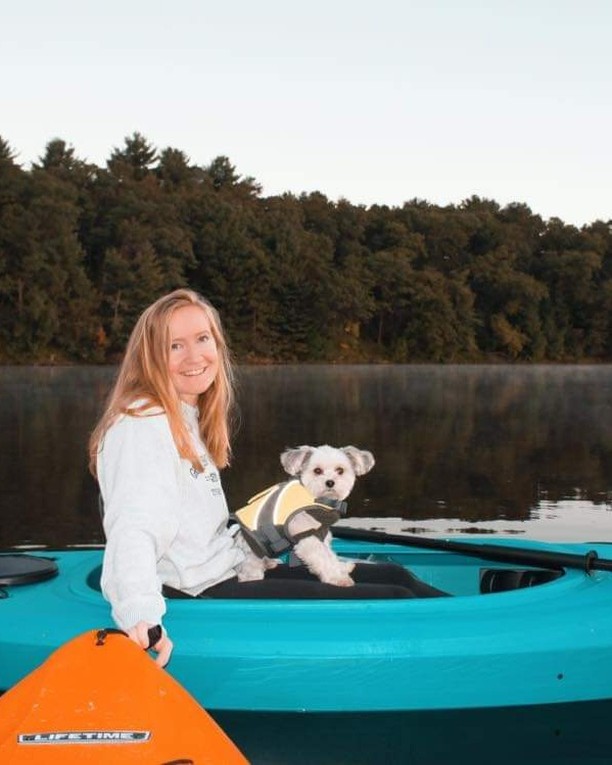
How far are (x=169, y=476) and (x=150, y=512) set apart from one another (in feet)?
0.43

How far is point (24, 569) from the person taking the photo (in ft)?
12.8

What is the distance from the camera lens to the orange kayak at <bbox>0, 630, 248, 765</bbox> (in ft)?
7.78

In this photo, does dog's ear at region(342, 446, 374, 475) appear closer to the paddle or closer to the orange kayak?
the paddle

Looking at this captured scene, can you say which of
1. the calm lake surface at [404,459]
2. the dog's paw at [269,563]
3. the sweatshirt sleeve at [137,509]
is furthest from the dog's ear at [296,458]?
the calm lake surface at [404,459]

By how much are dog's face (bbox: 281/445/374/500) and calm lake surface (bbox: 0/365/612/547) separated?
3823mm

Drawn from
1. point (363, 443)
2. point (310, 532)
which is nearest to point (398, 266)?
point (363, 443)

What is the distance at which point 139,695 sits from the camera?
249 centimetres

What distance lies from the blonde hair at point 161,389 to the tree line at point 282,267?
38729mm

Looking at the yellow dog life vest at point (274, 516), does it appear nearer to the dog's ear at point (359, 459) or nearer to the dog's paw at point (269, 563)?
the dog's paw at point (269, 563)

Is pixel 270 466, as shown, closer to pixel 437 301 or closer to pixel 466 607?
pixel 466 607

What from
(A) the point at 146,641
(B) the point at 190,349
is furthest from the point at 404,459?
(A) the point at 146,641

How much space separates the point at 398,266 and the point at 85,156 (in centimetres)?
1649

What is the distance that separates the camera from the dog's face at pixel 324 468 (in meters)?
3.77

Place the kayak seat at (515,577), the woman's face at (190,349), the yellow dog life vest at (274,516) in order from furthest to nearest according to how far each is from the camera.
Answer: the kayak seat at (515,577) → the yellow dog life vest at (274,516) → the woman's face at (190,349)
